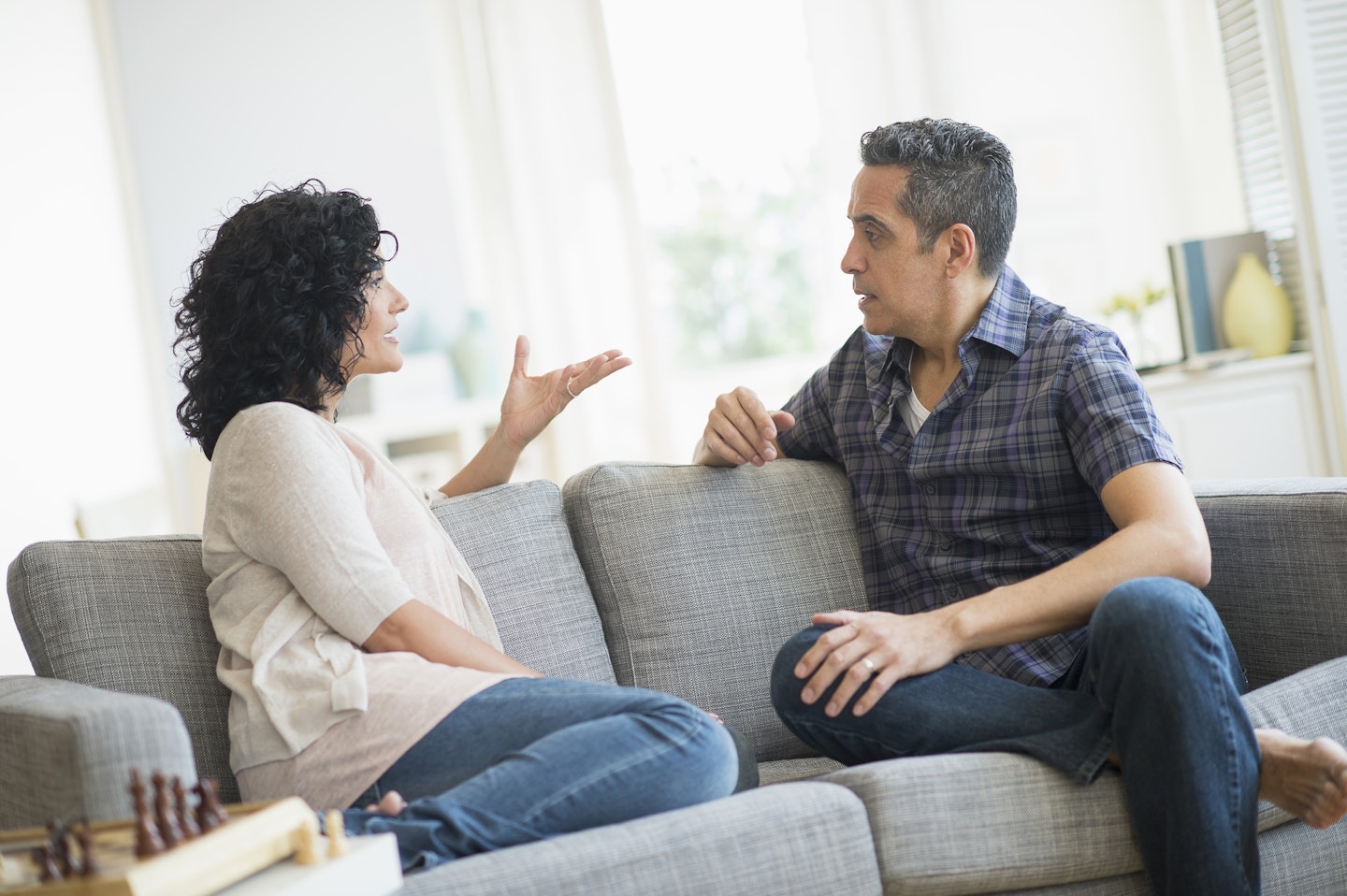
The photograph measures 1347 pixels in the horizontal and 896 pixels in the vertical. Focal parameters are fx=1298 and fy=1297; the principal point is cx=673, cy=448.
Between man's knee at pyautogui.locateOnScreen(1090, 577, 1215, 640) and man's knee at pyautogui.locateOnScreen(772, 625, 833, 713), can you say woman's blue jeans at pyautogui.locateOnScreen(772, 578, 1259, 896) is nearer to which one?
man's knee at pyautogui.locateOnScreen(1090, 577, 1215, 640)

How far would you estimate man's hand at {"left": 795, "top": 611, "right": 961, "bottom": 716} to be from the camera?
1.58 m

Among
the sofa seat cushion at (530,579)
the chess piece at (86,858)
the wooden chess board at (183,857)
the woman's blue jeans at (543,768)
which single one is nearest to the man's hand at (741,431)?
the sofa seat cushion at (530,579)

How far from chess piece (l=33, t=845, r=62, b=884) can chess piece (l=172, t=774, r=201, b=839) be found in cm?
9

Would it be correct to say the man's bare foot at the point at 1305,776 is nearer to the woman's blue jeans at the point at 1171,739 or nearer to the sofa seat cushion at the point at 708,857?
the woman's blue jeans at the point at 1171,739

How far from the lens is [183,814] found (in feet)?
3.38

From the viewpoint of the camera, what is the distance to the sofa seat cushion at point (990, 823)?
4.72ft

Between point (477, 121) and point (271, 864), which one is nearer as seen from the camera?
point (271, 864)

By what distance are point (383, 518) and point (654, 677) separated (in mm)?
480

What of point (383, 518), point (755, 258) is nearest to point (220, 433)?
point (383, 518)

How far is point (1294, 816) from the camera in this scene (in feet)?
4.96

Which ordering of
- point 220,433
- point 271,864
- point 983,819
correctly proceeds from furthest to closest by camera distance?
point 220,433 < point 983,819 < point 271,864

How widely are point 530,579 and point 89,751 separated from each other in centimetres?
72

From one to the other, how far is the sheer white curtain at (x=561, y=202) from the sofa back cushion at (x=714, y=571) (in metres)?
2.79

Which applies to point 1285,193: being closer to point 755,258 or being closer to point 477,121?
point 755,258
